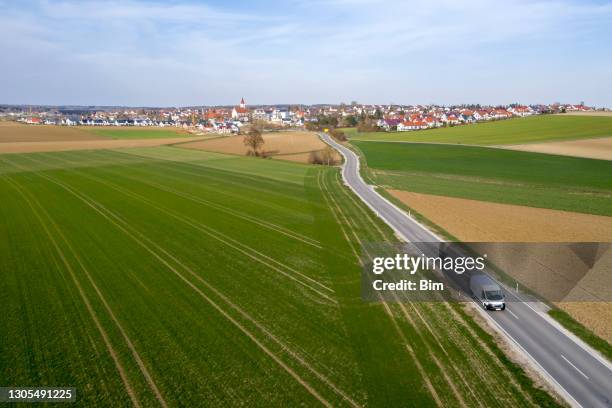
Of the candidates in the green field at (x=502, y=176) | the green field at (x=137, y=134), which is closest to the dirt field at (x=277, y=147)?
the green field at (x=502, y=176)

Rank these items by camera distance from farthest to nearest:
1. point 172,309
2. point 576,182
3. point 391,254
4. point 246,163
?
1. point 246,163
2. point 576,182
3. point 391,254
4. point 172,309

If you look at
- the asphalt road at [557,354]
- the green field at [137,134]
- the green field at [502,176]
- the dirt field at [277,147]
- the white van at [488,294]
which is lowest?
the asphalt road at [557,354]

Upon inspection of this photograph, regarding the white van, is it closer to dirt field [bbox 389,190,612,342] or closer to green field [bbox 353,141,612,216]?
dirt field [bbox 389,190,612,342]

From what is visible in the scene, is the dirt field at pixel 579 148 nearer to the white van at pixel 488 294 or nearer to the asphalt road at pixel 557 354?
the white van at pixel 488 294

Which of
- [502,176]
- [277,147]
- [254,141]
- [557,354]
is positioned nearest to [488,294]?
[557,354]

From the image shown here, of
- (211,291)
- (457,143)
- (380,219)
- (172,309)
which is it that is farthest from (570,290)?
(457,143)

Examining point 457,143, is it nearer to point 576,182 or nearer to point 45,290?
point 576,182
